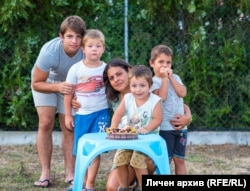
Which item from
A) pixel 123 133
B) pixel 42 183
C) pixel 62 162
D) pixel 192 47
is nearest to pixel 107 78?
pixel 123 133

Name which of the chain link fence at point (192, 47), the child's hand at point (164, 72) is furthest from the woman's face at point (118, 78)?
the chain link fence at point (192, 47)

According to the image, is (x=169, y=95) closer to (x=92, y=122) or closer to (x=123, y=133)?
(x=92, y=122)

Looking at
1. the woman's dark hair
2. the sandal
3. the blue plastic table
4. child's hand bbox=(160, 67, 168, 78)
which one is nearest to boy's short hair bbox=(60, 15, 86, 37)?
the woman's dark hair

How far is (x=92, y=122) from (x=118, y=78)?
0.48m

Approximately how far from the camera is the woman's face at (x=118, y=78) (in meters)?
6.06


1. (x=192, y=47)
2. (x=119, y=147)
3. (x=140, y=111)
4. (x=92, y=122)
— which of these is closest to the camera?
(x=119, y=147)

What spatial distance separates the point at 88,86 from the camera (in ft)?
20.4

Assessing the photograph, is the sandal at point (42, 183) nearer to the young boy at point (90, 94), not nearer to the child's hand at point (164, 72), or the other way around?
the young boy at point (90, 94)

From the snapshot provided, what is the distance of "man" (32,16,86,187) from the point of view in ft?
20.9

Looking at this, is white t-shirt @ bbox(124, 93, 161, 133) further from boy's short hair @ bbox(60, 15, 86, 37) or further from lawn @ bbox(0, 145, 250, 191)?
lawn @ bbox(0, 145, 250, 191)

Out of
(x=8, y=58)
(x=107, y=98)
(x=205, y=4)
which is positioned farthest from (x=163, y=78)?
(x=8, y=58)

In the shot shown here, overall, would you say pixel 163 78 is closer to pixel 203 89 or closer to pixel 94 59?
pixel 94 59

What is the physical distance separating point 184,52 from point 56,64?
115 inches

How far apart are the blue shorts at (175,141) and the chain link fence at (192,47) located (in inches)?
111
